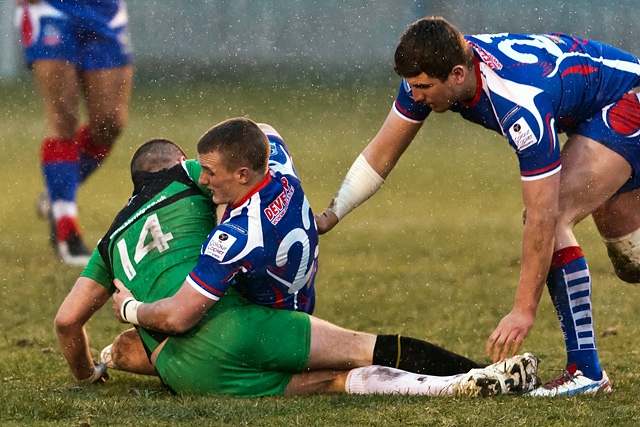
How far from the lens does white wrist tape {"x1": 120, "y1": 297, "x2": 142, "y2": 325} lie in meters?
4.58

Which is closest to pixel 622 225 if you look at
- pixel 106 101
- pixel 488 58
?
pixel 488 58

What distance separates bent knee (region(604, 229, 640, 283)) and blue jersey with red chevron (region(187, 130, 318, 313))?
153 cm

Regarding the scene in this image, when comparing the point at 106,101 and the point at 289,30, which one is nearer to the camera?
the point at 106,101

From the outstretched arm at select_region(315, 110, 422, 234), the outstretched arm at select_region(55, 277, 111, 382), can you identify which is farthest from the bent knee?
the outstretched arm at select_region(55, 277, 111, 382)

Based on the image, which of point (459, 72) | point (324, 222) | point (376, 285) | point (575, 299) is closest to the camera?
point (459, 72)

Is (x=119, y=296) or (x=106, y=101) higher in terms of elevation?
(x=119, y=296)

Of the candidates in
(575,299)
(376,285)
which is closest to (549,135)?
(575,299)

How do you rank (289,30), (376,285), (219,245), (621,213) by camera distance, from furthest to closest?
(289,30) < (376,285) < (621,213) < (219,245)

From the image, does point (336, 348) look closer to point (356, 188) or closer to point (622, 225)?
point (356, 188)

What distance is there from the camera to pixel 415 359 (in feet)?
15.8

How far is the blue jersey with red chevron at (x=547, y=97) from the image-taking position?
445 cm

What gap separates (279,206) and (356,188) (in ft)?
2.61

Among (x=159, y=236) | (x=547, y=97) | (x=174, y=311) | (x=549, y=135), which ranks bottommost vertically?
(x=174, y=311)

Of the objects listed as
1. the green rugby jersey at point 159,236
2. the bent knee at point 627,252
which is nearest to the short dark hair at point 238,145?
the green rugby jersey at point 159,236
